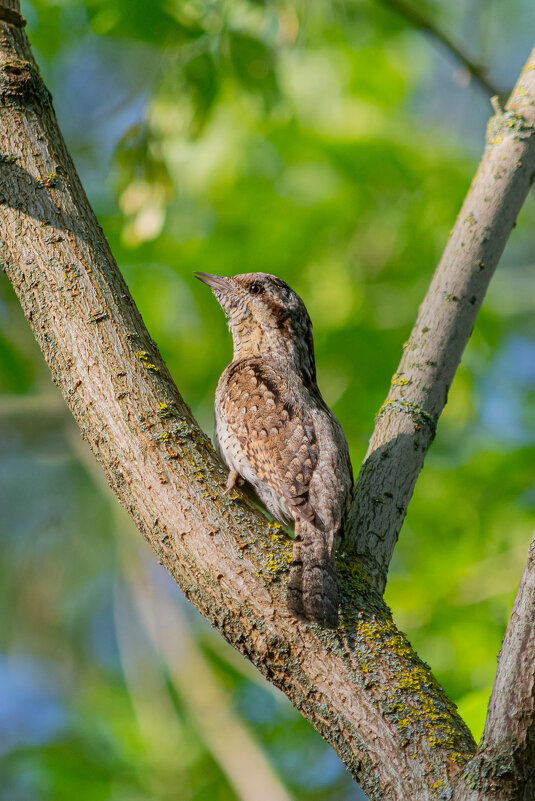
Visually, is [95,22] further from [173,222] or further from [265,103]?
[173,222]

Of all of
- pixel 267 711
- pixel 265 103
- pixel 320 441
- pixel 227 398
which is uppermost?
pixel 265 103

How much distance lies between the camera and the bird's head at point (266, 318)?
15.1ft

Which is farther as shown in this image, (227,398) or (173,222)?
(173,222)

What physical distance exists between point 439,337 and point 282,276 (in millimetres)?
2763

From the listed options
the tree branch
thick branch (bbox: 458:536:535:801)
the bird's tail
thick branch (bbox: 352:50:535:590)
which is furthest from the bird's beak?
thick branch (bbox: 458:536:535:801)

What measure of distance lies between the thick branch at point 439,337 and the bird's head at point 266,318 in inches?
41.7

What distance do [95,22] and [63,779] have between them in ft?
16.8

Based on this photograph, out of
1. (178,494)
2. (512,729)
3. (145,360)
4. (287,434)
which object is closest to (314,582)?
(178,494)

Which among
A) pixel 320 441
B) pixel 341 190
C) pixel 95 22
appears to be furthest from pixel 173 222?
pixel 320 441

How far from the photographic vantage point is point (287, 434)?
3660 millimetres

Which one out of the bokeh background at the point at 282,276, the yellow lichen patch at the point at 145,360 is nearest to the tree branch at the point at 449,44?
the bokeh background at the point at 282,276

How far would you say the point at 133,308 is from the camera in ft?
9.78

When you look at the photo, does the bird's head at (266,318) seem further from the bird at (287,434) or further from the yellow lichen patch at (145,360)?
the yellow lichen patch at (145,360)

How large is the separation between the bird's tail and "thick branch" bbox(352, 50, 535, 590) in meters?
0.27
